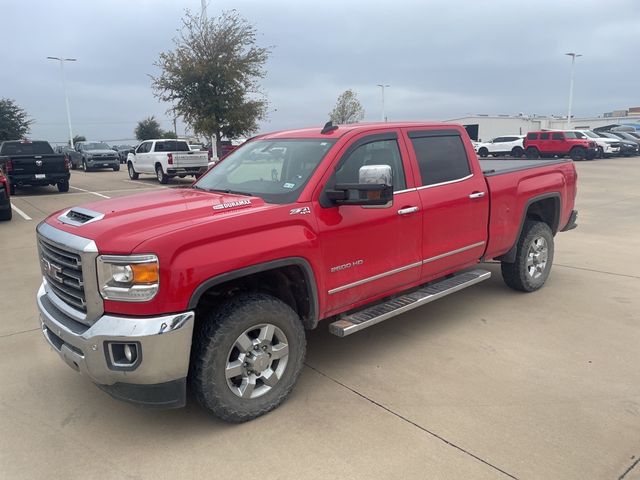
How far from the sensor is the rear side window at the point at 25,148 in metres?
16.6

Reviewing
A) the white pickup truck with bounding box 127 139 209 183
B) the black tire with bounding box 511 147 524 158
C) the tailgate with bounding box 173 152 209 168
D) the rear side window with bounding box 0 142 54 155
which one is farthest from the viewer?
the black tire with bounding box 511 147 524 158

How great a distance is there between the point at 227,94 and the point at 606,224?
1625 cm

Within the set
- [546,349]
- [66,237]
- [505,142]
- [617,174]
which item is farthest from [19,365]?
[505,142]

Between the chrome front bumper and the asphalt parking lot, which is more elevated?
the chrome front bumper

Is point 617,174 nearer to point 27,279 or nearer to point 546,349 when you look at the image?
point 546,349

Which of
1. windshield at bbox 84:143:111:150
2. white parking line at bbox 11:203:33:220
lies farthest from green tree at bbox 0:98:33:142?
white parking line at bbox 11:203:33:220

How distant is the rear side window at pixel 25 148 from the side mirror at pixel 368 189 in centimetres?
1642

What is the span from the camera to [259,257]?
319 cm

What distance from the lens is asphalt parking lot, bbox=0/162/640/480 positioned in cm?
→ 292

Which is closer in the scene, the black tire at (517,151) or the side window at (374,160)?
the side window at (374,160)

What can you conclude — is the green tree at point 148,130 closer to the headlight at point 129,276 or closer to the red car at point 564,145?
the red car at point 564,145

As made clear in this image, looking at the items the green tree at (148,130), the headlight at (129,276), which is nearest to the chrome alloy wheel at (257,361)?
the headlight at (129,276)

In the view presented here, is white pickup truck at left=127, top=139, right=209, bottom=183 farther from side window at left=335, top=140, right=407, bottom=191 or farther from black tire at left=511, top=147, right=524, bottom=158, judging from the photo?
black tire at left=511, top=147, right=524, bottom=158

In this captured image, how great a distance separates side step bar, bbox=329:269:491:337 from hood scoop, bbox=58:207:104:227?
1.78 meters
